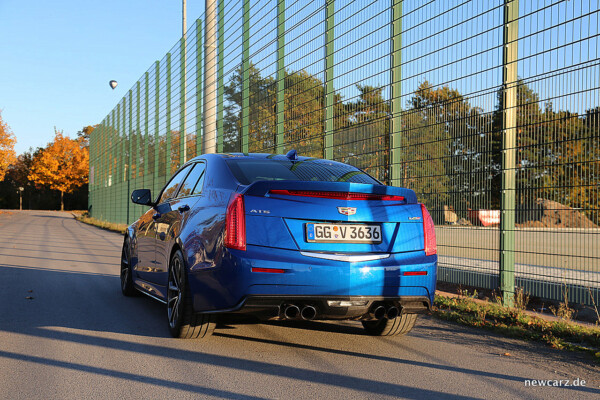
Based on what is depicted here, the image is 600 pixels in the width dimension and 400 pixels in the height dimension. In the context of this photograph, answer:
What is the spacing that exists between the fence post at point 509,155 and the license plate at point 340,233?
2.73 m

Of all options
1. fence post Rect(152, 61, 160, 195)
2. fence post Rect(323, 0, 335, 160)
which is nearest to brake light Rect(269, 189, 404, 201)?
fence post Rect(323, 0, 335, 160)

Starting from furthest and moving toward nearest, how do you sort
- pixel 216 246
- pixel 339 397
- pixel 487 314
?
1. pixel 487 314
2. pixel 216 246
3. pixel 339 397

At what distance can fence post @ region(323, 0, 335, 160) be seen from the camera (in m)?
10.1

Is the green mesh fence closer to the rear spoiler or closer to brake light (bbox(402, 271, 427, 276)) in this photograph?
brake light (bbox(402, 271, 427, 276))

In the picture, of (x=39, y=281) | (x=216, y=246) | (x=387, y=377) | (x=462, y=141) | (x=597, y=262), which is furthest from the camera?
(x=39, y=281)

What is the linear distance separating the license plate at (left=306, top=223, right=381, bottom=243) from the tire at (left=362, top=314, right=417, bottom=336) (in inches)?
45.6

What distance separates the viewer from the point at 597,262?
557 cm

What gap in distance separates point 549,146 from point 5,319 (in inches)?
212

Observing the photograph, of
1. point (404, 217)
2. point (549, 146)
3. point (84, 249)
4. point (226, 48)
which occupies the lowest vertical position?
point (84, 249)

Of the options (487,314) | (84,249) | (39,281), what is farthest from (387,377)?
(84,249)

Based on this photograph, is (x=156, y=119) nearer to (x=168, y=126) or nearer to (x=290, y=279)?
(x=168, y=126)

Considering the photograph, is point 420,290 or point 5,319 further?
point 5,319

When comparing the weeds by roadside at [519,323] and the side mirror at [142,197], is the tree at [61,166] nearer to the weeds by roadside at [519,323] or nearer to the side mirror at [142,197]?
the side mirror at [142,197]

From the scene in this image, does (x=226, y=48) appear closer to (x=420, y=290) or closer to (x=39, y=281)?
(x=39, y=281)
